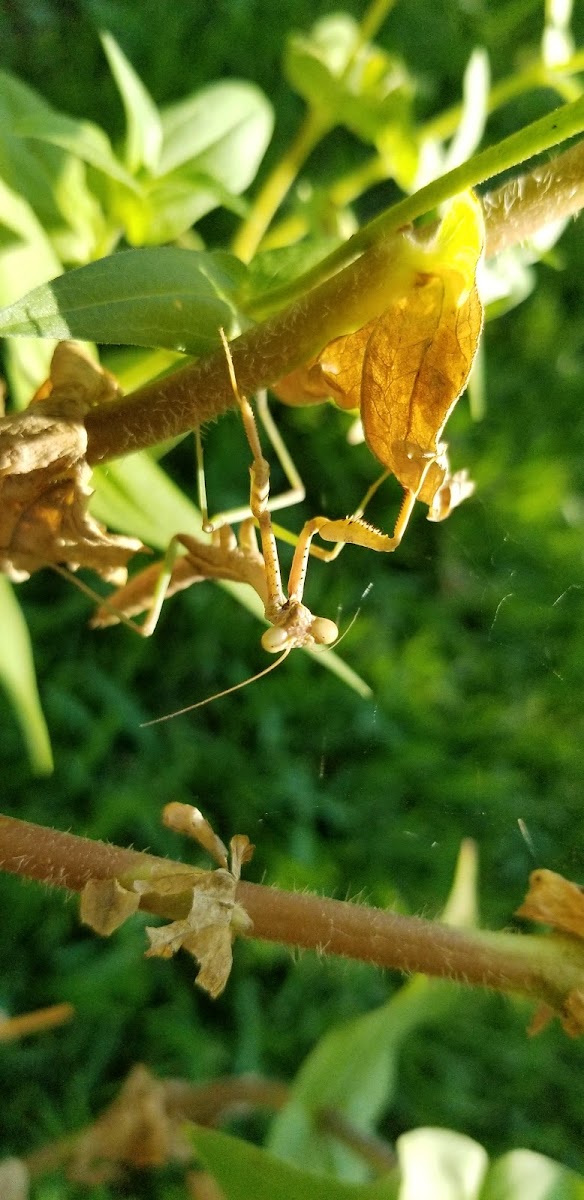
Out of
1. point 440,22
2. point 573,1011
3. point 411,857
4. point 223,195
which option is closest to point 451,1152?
point 573,1011

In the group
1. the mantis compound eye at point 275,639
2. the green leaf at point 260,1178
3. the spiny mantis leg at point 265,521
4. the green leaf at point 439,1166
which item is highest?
the spiny mantis leg at point 265,521

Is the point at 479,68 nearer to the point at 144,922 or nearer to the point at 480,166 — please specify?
the point at 480,166

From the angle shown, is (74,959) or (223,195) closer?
(223,195)

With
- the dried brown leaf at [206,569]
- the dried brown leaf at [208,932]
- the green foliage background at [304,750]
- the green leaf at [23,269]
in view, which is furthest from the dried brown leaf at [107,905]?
the green foliage background at [304,750]

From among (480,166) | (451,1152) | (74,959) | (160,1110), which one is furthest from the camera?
(74,959)

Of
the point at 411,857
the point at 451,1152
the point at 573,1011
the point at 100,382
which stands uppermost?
the point at 100,382

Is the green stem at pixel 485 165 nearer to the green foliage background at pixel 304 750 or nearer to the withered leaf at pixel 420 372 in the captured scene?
the withered leaf at pixel 420 372

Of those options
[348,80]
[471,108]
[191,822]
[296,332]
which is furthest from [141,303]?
[348,80]
